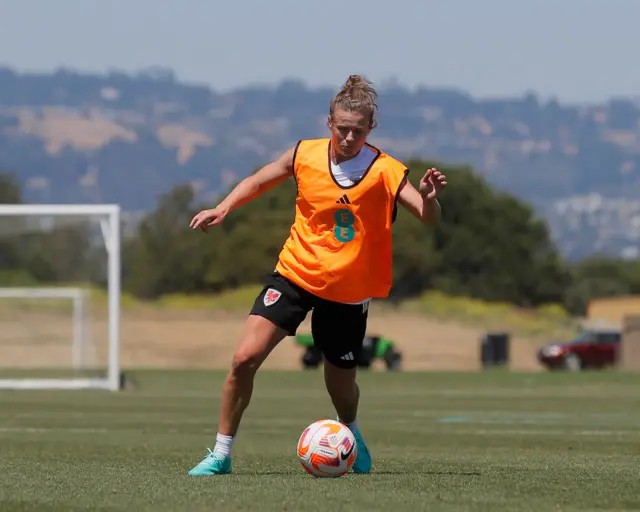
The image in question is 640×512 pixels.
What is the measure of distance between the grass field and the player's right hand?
140 cm

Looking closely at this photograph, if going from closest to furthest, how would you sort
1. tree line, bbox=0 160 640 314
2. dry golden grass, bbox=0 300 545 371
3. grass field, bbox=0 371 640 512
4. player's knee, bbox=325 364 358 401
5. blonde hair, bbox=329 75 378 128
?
grass field, bbox=0 371 640 512
blonde hair, bbox=329 75 378 128
player's knee, bbox=325 364 358 401
dry golden grass, bbox=0 300 545 371
tree line, bbox=0 160 640 314

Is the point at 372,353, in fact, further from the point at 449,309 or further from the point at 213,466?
the point at 213,466

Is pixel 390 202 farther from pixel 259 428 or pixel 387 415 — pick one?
pixel 387 415

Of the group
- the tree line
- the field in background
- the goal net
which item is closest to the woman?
the goal net

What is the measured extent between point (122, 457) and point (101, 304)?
60367mm

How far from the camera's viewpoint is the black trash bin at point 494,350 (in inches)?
2418

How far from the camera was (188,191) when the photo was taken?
161m

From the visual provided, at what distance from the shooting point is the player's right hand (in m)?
9.28

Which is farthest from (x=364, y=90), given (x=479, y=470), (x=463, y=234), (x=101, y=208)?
(x=463, y=234)

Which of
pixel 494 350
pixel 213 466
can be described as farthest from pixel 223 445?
pixel 494 350

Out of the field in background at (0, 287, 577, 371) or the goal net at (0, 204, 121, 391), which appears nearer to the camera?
the goal net at (0, 204, 121, 391)

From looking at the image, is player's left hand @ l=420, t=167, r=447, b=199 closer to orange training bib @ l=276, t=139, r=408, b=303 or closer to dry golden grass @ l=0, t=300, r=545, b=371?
orange training bib @ l=276, t=139, r=408, b=303

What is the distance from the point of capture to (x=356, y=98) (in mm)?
9250

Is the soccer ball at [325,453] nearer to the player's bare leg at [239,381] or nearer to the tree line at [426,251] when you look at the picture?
the player's bare leg at [239,381]
